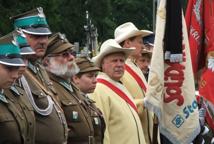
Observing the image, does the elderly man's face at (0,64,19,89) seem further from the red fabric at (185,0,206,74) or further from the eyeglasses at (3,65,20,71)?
the red fabric at (185,0,206,74)

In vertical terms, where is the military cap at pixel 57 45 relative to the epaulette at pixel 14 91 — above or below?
above

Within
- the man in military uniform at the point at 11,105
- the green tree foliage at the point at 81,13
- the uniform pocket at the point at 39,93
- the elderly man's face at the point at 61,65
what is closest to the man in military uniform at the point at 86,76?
the elderly man's face at the point at 61,65

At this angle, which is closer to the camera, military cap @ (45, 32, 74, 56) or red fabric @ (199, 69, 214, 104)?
military cap @ (45, 32, 74, 56)

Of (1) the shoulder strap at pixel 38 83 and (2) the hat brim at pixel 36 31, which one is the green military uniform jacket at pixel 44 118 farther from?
(2) the hat brim at pixel 36 31

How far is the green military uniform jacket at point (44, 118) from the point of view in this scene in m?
5.54

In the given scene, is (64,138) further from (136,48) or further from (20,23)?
(136,48)

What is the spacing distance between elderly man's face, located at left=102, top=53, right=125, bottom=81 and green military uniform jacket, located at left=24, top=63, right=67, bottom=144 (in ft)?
4.19

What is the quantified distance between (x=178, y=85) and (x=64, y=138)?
61.2 inches

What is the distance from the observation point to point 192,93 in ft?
22.5

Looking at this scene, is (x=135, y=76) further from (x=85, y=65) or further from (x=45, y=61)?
(x=45, y=61)

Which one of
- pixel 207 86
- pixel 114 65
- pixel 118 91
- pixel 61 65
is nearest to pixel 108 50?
pixel 114 65

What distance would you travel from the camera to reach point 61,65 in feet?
20.8

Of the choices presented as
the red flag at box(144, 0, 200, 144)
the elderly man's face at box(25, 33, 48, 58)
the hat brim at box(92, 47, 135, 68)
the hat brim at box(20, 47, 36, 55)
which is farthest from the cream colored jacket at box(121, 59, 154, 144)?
the hat brim at box(20, 47, 36, 55)

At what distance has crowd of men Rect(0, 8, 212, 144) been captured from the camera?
16.6ft
